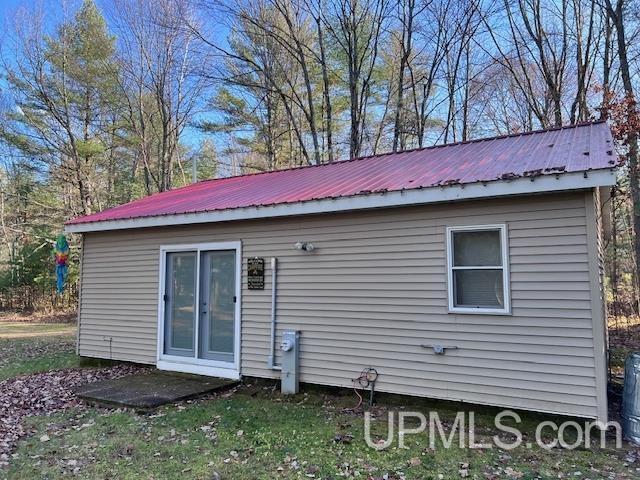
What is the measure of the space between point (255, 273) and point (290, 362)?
1353 millimetres

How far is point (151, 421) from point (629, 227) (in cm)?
1547

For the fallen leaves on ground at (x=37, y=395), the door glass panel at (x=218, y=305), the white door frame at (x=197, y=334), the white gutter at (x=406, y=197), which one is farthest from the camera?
the door glass panel at (x=218, y=305)

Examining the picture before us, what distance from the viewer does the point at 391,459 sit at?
396 centimetres

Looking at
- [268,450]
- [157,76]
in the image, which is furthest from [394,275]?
[157,76]

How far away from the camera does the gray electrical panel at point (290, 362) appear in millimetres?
5980

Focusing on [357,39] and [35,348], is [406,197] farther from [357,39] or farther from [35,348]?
[357,39]

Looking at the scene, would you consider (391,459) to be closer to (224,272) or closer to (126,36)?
(224,272)

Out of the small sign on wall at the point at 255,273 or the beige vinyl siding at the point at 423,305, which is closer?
the beige vinyl siding at the point at 423,305

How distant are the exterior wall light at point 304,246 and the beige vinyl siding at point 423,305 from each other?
0.26 feet

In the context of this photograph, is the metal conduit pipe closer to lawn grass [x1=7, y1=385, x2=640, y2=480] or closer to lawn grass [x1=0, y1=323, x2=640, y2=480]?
lawn grass [x1=0, y1=323, x2=640, y2=480]

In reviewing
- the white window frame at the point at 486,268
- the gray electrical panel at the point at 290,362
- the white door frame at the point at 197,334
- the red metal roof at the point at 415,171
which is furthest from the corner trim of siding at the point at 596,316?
the white door frame at the point at 197,334

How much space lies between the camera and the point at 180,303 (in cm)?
736

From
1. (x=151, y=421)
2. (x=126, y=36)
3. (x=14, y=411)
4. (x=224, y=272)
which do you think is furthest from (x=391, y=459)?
(x=126, y=36)

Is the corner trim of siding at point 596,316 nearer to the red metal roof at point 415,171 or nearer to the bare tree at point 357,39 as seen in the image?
the red metal roof at point 415,171
